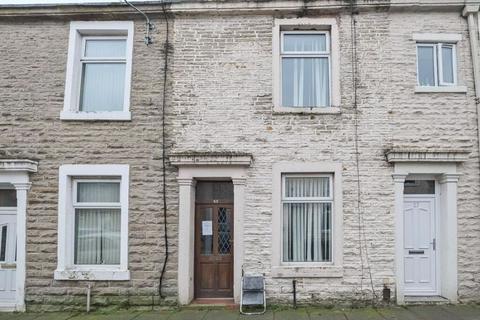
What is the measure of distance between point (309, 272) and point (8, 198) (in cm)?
684

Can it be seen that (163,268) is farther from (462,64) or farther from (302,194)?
(462,64)

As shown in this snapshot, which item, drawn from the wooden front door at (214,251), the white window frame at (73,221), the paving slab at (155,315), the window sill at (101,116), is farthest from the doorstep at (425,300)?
the window sill at (101,116)

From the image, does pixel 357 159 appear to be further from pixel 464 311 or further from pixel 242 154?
pixel 464 311

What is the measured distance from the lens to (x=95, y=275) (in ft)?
34.3

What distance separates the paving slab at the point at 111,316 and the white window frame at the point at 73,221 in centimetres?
72

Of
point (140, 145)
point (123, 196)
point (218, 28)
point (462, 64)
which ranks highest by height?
point (218, 28)

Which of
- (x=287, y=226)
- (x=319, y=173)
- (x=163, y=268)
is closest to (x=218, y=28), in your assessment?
(x=319, y=173)

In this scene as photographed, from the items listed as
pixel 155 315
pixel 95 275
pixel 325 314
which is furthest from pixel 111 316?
pixel 325 314

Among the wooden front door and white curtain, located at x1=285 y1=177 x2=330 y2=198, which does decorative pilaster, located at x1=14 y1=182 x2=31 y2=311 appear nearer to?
the wooden front door

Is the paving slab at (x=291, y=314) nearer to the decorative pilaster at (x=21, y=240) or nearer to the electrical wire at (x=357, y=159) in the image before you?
the electrical wire at (x=357, y=159)

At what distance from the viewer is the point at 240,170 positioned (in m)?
10.6

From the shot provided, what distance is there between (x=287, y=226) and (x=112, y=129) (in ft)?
14.3

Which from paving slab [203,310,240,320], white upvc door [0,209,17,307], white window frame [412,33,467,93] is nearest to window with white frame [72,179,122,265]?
white upvc door [0,209,17,307]

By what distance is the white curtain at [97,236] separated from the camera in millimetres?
10820
